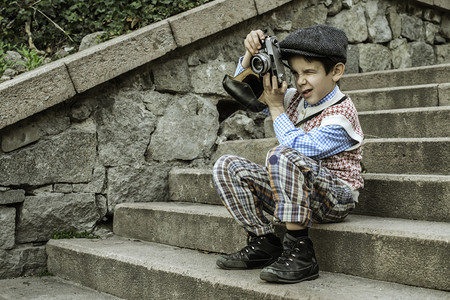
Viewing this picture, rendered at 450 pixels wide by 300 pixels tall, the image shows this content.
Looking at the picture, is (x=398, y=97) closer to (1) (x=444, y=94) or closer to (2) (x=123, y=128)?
(1) (x=444, y=94)

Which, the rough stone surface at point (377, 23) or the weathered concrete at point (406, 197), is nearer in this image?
the weathered concrete at point (406, 197)

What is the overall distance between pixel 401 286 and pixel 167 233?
1.51 m

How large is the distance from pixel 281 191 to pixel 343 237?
370mm

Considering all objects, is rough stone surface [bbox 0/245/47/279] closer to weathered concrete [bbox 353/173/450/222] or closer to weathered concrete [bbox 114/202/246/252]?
weathered concrete [bbox 114/202/246/252]

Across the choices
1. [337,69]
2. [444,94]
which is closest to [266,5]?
[444,94]

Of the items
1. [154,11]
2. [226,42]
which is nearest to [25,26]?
[154,11]

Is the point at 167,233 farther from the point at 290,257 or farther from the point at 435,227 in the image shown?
the point at 435,227

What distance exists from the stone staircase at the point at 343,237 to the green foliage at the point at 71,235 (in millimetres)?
Result: 97

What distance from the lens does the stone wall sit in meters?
3.34

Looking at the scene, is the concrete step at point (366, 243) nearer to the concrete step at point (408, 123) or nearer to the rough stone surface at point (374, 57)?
the concrete step at point (408, 123)

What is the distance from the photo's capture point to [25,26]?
4.53m

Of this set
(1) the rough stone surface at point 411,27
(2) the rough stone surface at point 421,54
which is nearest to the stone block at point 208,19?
(1) the rough stone surface at point 411,27

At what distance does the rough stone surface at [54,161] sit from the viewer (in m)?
3.29

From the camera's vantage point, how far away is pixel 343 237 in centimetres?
246
